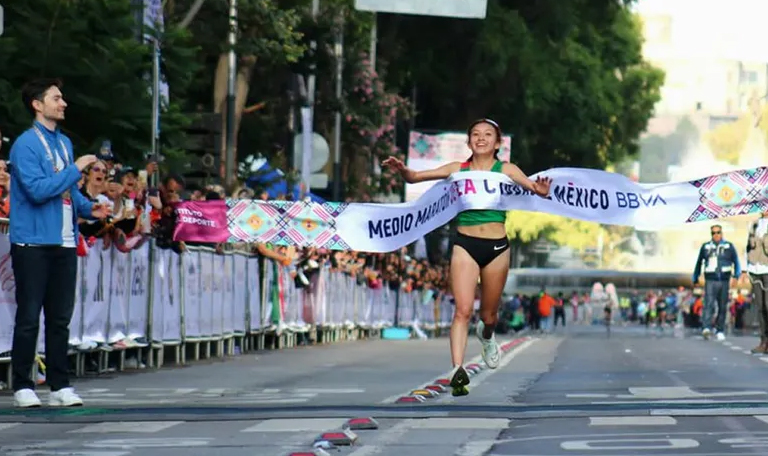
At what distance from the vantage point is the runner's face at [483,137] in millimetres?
15141

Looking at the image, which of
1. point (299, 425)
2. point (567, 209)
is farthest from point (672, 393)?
point (299, 425)

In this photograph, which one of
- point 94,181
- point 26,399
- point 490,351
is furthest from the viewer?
point 94,181

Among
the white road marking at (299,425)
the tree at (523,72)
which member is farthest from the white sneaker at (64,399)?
the tree at (523,72)

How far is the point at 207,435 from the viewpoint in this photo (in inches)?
464

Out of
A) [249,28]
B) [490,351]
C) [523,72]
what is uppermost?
[523,72]

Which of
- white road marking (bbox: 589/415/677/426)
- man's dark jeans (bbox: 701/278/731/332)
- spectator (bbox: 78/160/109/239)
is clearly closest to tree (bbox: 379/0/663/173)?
man's dark jeans (bbox: 701/278/731/332)

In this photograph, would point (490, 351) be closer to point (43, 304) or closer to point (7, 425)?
point (43, 304)

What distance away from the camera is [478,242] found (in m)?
15.2

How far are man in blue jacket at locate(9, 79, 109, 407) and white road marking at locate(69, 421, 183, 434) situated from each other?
5.22 feet

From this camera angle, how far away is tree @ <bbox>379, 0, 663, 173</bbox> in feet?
174

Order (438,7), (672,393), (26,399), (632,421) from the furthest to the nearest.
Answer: (438,7) → (672,393) → (26,399) → (632,421)

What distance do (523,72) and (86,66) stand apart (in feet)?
111

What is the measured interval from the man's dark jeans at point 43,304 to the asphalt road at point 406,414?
34 centimetres

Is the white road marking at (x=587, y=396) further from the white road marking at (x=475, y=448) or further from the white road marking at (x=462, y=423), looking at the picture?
the white road marking at (x=475, y=448)
